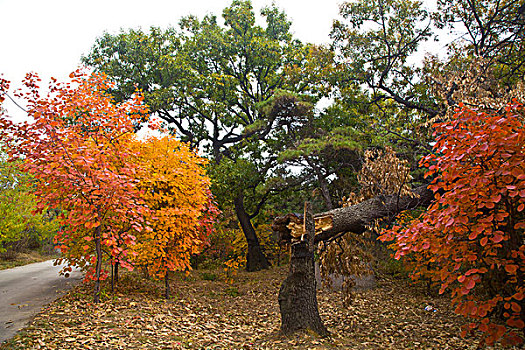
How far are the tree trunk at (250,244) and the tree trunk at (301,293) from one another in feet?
24.6

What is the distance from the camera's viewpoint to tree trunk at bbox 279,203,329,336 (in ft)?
12.7

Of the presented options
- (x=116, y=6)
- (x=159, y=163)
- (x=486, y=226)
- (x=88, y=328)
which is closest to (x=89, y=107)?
(x=159, y=163)

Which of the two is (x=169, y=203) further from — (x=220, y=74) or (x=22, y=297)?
(x=220, y=74)

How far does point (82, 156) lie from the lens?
14.8 ft

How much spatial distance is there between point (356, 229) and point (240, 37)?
9254 millimetres

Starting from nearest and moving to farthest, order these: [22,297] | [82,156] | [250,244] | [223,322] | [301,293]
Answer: [301,293] → [82,156] → [223,322] → [22,297] → [250,244]

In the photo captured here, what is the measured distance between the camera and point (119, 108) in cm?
525

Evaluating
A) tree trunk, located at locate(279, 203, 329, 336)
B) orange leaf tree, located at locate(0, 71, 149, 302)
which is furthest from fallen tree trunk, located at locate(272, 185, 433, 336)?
orange leaf tree, located at locate(0, 71, 149, 302)

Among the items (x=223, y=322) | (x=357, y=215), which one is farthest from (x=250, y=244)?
(x=357, y=215)

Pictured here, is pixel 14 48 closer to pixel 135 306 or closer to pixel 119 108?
pixel 119 108

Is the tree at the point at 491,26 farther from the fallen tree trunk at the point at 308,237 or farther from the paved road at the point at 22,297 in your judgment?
the paved road at the point at 22,297

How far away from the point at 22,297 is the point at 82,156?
3.51m

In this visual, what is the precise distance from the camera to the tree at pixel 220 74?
434 inches

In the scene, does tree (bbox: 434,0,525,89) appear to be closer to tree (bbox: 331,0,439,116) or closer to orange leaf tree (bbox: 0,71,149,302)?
tree (bbox: 331,0,439,116)
